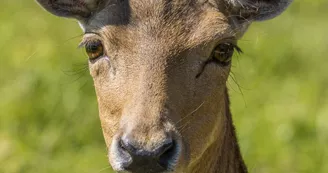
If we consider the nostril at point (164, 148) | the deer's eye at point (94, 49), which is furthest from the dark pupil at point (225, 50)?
the nostril at point (164, 148)

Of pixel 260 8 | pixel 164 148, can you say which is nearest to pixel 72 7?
pixel 260 8

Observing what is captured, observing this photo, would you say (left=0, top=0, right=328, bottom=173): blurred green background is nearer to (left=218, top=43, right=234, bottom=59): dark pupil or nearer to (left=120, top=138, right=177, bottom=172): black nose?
(left=218, top=43, right=234, bottom=59): dark pupil

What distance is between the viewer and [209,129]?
894cm

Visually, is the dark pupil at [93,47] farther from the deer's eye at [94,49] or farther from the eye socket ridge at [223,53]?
the eye socket ridge at [223,53]

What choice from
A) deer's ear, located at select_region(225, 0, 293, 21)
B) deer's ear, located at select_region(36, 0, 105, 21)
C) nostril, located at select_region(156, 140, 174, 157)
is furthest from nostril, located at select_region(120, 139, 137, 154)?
deer's ear, located at select_region(225, 0, 293, 21)

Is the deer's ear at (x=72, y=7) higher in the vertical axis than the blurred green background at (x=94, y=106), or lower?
higher

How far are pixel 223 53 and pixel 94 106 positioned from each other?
6197 mm

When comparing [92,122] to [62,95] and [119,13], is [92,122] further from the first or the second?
[119,13]

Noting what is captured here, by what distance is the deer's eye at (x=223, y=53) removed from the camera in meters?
8.91

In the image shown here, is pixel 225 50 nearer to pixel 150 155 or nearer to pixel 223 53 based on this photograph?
pixel 223 53

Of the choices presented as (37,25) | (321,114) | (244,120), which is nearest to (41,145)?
(244,120)

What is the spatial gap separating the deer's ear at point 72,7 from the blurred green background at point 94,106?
2.58 meters

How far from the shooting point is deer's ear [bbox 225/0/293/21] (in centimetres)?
913

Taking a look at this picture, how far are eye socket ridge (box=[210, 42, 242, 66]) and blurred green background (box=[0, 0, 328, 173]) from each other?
2733mm
